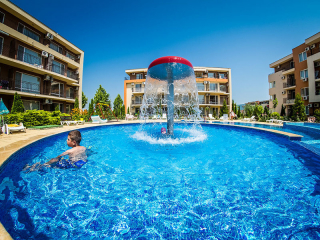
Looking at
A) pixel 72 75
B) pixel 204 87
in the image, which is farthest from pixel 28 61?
pixel 204 87

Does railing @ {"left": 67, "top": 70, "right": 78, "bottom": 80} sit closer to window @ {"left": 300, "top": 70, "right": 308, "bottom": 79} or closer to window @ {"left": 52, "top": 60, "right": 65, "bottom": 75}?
window @ {"left": 52, "top": 60, "right": 65, "bottom": 75}

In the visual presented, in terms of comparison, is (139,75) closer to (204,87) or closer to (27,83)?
(204,87)

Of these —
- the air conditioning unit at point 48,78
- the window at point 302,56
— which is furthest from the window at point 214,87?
the air conditioning unit at point 48,78

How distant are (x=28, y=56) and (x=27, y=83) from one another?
2.84 m

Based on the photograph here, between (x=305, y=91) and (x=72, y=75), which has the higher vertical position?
(x=72, y=75)

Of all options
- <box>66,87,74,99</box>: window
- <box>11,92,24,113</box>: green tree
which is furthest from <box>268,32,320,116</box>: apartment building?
<box>66,87,74,99</box>: window

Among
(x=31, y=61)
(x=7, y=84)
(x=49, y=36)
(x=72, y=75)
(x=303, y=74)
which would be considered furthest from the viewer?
(x=72, y=75)

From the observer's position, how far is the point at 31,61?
15.2m

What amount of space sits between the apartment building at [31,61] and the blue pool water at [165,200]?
14983 millimetres

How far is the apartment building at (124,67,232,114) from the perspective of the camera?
29.4 metres

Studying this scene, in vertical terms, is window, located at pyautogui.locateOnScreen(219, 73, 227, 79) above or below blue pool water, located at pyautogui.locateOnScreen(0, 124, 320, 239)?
above

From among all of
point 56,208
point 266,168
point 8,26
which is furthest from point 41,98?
point 266,168

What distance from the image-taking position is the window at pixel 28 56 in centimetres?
1418

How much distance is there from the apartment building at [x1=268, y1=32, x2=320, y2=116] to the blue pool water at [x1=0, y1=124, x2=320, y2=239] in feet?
73.1
